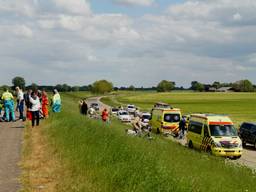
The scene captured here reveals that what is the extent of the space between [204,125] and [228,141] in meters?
2.24

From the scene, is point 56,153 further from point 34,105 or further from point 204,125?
point 204,125

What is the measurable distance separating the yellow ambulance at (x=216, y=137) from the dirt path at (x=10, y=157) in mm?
11833

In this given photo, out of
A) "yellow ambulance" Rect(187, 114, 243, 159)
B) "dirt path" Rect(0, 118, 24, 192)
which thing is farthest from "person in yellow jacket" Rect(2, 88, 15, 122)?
"yellow ambulance" Rect(187, 114, 243, 159)

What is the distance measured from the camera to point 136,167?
400 inches

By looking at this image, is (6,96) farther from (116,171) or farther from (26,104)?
(116,171)

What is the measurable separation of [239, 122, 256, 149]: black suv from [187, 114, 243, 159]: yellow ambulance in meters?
5.42

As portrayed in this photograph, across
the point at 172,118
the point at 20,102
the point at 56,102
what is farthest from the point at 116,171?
the point at 172,118

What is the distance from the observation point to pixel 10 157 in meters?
13.1

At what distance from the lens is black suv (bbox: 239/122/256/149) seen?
3561cm

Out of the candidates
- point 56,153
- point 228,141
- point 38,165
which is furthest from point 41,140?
point 228,141

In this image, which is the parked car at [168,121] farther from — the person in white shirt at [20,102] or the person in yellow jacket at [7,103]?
the person in yellow jacket at [7,103]

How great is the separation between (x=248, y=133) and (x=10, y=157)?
2582cm

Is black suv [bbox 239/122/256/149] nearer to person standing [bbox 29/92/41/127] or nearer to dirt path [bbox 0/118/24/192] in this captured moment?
person standing [bbox 29/92/41/127]

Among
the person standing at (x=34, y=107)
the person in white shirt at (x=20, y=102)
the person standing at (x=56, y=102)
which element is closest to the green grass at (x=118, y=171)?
the person standing at (x=34, y=107)
